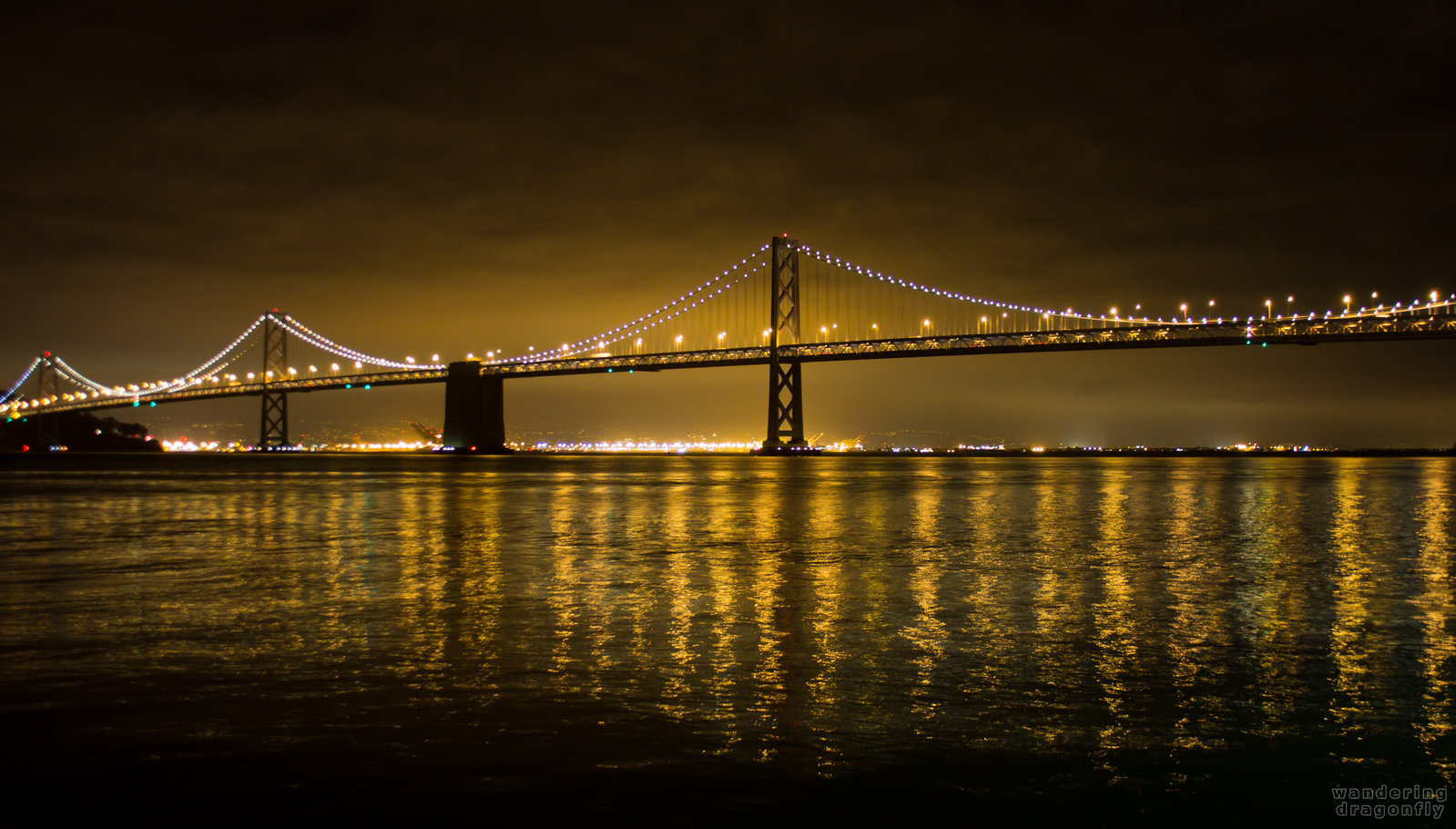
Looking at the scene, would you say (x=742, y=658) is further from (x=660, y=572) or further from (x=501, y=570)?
(x=501, y=570)

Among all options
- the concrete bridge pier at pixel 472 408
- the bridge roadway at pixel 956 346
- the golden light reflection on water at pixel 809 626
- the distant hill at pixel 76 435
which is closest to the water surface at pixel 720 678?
the golden light reflection on water at pixel 809 626

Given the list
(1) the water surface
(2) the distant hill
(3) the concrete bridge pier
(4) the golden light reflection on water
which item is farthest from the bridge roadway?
(1) the water surface

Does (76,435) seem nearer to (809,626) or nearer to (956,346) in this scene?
(956,346)

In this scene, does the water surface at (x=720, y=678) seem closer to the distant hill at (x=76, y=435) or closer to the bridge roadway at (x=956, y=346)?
the bridge roadway at (x=956, y=346)

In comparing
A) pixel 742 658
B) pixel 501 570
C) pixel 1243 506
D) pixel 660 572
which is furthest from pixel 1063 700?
pixel 1243 506

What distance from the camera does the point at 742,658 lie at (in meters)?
5.06

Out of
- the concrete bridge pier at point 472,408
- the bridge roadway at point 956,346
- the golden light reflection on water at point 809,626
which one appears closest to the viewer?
the golden light reflection on water at point 809,626

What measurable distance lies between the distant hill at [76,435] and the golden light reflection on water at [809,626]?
2946 inches

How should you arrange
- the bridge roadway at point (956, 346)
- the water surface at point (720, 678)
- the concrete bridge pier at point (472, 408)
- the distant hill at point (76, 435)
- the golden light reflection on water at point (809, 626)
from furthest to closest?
1. the distant hill at point (76, 435)
2. the concrete bridge pier at point (472, 408)
3. the bridge roadway at point (956, 346)
4. the golden light reflection on water at point (809, 626)
5. the water surface at point (720, 678)

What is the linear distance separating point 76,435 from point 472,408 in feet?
147

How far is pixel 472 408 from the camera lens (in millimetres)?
65188

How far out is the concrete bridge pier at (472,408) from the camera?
211 ft

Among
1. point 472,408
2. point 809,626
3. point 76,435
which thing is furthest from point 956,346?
point 76,435

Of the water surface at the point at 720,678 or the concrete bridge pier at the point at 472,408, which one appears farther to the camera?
the concrete bridge pier at the point at 472,408
